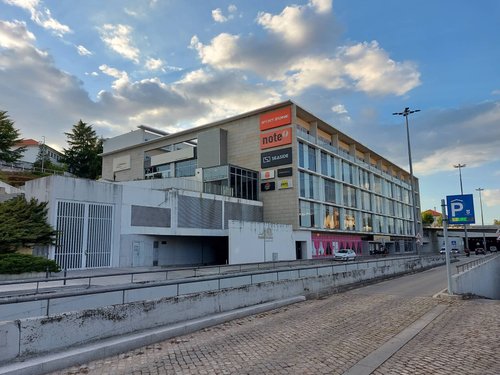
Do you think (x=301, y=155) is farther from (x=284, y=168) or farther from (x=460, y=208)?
(x=460, y=208)

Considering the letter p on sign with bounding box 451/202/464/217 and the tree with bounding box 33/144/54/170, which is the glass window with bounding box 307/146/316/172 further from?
the tree with bounding box 33/144/54/170

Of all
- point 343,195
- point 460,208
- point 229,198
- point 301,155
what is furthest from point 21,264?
point 343,195

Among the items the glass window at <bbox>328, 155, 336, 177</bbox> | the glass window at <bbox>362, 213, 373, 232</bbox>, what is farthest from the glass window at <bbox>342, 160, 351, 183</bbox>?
the glass window at <bbox>362, 213, 373, 232</bbox>

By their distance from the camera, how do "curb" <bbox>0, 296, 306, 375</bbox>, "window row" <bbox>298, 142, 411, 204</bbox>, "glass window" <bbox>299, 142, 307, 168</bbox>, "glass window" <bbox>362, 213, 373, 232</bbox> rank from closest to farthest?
"curb" <bbox>0, 296, 306, 375</bbox>
"glass window" <bbox>299, 142, 307, 168</bbox>
"window row" <bbox>298, 142, 411, 204</bbox>
"glass window" <bbox>362, 213, 373, 232</bbox>

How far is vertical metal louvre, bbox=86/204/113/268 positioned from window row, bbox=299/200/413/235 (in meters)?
26.4

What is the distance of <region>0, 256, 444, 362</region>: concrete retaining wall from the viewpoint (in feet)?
20.4

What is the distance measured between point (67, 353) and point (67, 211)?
25888mm

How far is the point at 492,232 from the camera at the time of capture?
106 m

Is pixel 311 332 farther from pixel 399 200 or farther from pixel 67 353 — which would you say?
pixel 399 200

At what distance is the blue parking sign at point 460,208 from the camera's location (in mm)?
15047

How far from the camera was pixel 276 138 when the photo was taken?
52.5 meters

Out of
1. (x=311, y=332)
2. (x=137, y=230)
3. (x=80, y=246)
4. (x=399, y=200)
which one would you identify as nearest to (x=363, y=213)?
(x=399, y=200)

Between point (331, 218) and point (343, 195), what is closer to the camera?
point (331, 218)

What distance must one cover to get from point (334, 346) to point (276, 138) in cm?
4598
